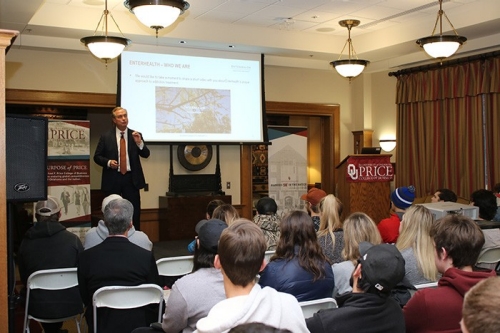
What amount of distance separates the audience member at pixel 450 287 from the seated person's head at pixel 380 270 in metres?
0.22

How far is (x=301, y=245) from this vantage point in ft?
10.1

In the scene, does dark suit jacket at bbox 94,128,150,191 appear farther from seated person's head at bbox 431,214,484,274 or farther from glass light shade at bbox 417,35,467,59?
seated person's head at bbox 431,214,484,274

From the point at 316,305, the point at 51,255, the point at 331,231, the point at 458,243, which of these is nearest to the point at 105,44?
the point at 51,255

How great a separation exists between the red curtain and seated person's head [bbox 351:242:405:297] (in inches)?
256

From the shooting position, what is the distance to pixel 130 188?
19.7 ft

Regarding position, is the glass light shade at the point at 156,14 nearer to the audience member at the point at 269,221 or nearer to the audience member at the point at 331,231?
the audience member at the point at 269,221

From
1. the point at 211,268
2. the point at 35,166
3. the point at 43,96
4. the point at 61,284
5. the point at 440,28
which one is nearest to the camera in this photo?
the point at 211,268

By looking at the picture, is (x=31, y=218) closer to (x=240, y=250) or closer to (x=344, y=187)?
(x=344, y=187)

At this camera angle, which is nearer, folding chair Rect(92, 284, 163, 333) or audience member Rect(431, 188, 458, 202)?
folding chair Rect(92, 284, 163, 333)

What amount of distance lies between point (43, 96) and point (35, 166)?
197 inches

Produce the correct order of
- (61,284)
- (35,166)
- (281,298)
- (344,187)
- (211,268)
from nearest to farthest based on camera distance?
(281,298)
(211,268)
(35,166)
(61,284)
(344,187)

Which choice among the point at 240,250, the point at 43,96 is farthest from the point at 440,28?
the point at 240,250

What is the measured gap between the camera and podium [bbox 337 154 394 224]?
27.0 ft

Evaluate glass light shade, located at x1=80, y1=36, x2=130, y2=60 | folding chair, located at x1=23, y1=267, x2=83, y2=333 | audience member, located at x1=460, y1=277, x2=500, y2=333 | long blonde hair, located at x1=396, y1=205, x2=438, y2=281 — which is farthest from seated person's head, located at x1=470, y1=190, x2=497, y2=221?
glass light shade, located at x1=80, y1=36, x2=130, y2=60
